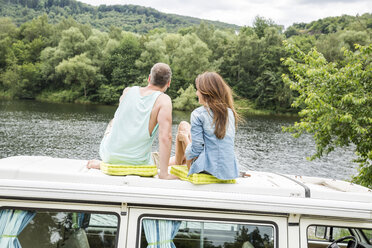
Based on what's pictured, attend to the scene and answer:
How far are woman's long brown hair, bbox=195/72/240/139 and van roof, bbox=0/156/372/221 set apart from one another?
559 mm

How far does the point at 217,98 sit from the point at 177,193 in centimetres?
107

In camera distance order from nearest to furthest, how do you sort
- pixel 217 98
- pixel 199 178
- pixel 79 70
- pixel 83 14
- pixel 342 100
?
pixel 199 178
pixel 217 98
pixel 342 100
pixel 79 70
pixel 83 14

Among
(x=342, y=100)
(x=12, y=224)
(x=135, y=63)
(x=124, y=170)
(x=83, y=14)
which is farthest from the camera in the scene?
(x=83, y=14)

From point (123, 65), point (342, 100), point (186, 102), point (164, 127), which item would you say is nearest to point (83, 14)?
point (123, 65)

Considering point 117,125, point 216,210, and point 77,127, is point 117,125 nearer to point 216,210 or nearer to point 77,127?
point 216,210

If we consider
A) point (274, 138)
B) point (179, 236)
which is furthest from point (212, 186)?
point (274, 138)

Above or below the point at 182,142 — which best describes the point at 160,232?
below

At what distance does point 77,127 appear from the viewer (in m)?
34.7

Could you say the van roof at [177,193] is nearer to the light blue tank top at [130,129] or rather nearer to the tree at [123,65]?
the light blue tank top at [130,129]

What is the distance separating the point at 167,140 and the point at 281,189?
1182 millimetres

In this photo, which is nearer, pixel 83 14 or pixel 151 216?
pixel 151 216

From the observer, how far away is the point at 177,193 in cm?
255

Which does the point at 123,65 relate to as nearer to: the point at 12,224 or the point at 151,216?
the point at 12,224

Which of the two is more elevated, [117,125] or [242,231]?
[117,125]
